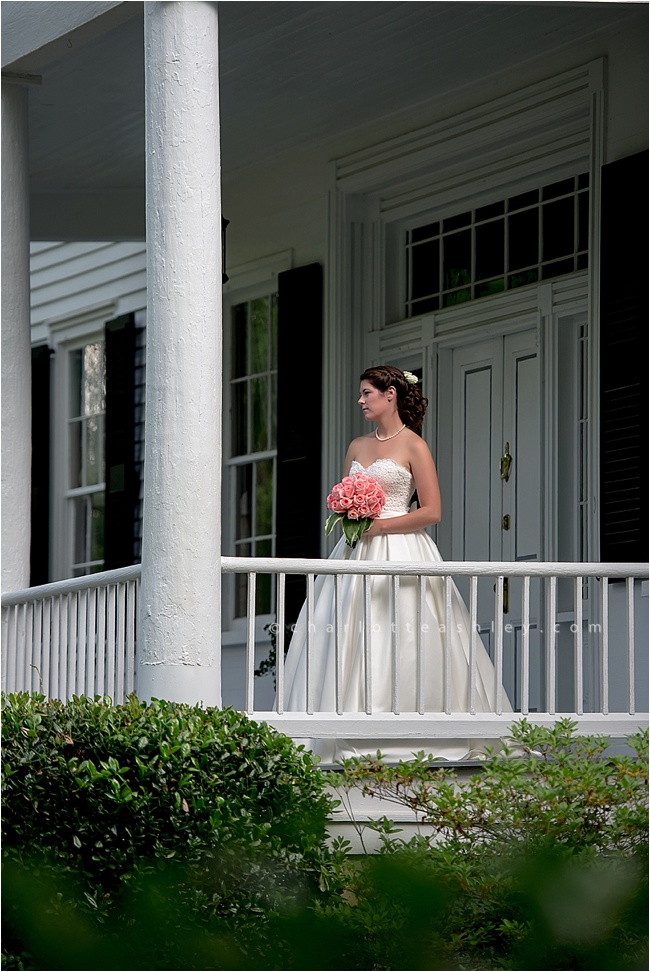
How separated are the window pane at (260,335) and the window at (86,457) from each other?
2.27 meters

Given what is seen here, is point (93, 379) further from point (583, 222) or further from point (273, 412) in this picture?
point (583, 222)

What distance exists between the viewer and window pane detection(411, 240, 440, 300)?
9.26m

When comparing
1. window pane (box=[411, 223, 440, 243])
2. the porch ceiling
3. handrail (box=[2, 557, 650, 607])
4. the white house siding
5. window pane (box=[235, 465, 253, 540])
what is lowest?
handrail (box=[2, 557, 650, 607])

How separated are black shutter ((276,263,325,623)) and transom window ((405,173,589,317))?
687 mm

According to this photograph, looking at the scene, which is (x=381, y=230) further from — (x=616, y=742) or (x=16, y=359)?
(x=616, y=742)

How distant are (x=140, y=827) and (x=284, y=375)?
4.98 meters

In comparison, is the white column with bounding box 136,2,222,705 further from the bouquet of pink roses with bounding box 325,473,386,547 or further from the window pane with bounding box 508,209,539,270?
the window pane with bounding box 508,209,539,270

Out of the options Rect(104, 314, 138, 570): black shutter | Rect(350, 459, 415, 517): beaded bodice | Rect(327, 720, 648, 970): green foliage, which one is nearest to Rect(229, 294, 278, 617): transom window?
Rect(104, 314, 138, 570): black shutter

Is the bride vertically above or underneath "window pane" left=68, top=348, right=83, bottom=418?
underneath

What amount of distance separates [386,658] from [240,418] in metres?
4.25

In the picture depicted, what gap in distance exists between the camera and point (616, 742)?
24.7ft

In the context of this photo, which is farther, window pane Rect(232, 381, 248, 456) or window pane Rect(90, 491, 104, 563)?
window pane Rect(90, 491, 104, 563)

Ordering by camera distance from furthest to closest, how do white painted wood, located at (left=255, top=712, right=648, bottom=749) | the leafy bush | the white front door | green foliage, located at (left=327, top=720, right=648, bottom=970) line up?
the white front door → white painted wood, located at (left=255, top=712, right=648, bottom=749) → the leafy bush → green foliage, located at (left=327, top=720, right=648, bottom=970)

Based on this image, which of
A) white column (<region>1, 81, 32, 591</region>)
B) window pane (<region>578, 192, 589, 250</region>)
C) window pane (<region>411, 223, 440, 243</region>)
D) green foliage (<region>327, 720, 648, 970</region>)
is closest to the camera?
green foliage (<region>327, 720, 648, 970</region>)
